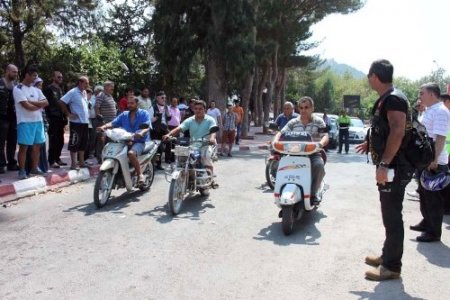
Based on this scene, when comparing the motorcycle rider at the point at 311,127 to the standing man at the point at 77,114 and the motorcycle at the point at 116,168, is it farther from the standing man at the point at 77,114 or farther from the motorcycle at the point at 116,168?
the standing man at the point at 77,114

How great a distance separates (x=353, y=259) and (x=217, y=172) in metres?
6.81

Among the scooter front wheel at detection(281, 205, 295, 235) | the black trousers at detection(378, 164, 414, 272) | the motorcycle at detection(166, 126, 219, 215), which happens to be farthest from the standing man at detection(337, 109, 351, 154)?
the black trousers at detection(378, 164, 414, 272)

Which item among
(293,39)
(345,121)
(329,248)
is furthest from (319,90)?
(329,248)

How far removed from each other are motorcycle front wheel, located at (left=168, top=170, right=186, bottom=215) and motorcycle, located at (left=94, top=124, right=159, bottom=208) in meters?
1.04

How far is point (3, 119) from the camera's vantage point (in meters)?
9.35

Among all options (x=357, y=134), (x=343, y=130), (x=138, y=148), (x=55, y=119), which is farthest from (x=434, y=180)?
(x=357, y=134)

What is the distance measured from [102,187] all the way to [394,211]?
14.8ft

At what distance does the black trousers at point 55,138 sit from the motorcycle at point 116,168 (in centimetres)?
313

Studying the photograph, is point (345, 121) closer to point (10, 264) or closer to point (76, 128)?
point (76, 128)

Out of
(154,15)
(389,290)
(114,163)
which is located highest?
(154,15)

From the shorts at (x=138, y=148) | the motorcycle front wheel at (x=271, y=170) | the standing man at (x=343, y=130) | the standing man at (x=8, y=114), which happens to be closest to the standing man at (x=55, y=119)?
the standing man at (x=8, y=114)

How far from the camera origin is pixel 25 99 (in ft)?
29.3

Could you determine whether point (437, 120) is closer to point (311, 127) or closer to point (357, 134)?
point (311, 127)

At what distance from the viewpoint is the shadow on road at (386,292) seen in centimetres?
435
